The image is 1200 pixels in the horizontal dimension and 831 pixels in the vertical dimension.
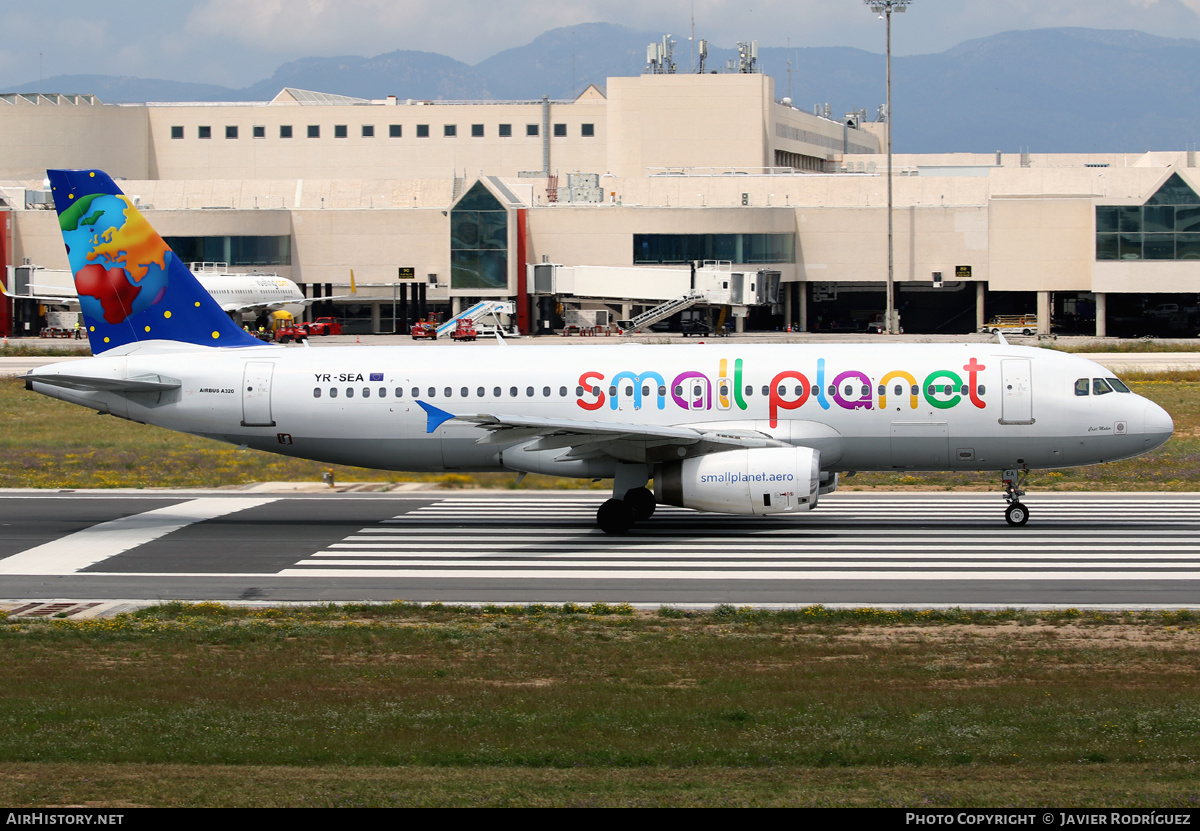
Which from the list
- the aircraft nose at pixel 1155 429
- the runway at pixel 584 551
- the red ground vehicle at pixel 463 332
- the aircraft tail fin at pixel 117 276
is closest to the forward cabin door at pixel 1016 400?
the aircraft nose at pixel 1155 429

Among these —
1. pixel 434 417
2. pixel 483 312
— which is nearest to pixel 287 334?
pixel 483 312

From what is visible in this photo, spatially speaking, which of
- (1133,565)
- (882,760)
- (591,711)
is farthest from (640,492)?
(882,760)

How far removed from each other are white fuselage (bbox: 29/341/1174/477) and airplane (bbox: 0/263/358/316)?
217ft

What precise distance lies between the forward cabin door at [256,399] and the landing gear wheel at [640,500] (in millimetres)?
8680

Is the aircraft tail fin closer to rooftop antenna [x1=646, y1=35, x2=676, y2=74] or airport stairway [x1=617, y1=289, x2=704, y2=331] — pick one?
airport stairway [x1=617, y1=289, x2=704, y2=331]

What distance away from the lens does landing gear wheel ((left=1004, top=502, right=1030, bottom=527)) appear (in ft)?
102

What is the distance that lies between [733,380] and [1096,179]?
9080cm

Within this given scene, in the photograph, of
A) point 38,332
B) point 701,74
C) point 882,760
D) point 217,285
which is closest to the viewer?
point 882,760

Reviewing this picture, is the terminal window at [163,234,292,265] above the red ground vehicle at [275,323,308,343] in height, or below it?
above

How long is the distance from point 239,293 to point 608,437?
2958 inches

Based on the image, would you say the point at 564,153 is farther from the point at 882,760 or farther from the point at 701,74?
the point at 882,760

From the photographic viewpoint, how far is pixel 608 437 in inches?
1157

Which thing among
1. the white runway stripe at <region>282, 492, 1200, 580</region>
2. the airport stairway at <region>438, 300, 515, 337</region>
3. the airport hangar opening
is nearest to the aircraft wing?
the white runway stripe at <region>282, 492, 1200, 580</region>

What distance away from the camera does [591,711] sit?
53.1ft
